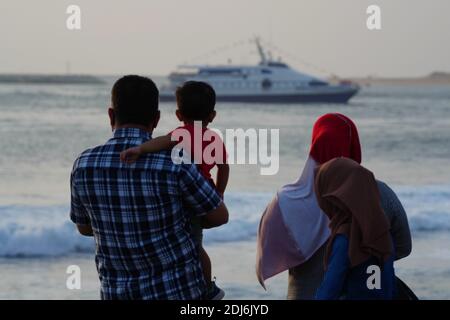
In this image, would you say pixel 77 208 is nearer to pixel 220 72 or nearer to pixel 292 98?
pixel 292 98

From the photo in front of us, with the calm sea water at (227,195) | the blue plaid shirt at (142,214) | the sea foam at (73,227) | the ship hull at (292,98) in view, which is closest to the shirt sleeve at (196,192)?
the blue plaid shirt at (142,214)

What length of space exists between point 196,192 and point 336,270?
40 cm

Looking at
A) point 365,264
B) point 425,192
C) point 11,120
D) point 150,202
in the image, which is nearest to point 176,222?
point 150,202

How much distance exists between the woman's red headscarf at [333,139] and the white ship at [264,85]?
172 feet

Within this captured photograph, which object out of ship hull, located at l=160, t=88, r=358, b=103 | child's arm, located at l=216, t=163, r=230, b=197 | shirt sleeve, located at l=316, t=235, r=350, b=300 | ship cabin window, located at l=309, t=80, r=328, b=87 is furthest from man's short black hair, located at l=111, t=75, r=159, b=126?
ship cabin window, located at l=309, t=80, r=328, b=87

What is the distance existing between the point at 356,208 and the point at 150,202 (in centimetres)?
48

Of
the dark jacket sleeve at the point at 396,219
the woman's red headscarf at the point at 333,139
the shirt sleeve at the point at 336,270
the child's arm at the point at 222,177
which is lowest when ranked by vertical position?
the shirt sleeve at the point at 336,270

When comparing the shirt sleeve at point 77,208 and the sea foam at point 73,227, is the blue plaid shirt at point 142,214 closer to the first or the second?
the shirt sleeve at point 77,208

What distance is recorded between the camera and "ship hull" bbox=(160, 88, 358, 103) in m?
55.4

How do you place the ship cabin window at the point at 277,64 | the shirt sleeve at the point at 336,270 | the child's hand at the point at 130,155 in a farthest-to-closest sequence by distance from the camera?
the ship cabin window at the point at 277,64 < the shirt sleeve at the point at 336,270 < the child's hand at the point at 130,155

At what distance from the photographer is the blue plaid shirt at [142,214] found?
83.4 inches

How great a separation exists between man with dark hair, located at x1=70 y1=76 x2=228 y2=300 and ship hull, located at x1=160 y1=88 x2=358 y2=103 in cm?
5270

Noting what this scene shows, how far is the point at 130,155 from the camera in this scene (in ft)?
6.95

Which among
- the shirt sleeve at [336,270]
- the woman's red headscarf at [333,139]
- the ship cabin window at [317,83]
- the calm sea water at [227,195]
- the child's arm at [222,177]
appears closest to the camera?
the shirt sleeve at [336,270]
